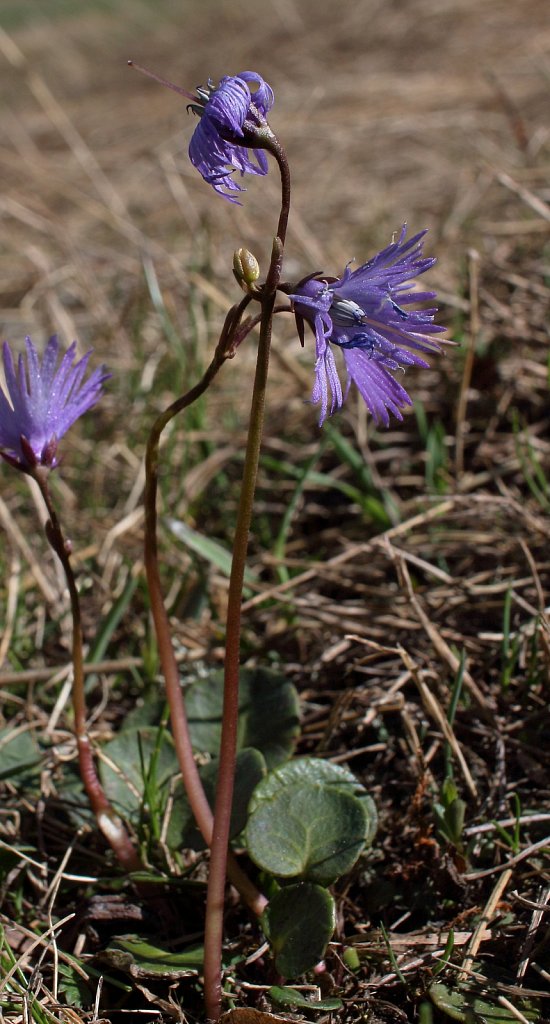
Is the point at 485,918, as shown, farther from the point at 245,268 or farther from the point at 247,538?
the point at 245,268

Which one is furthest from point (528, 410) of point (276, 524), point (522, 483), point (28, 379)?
point (28, 379)

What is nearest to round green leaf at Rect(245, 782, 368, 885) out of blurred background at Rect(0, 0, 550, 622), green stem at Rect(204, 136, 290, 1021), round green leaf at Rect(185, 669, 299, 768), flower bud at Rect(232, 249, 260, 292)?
green stem at Rect(204, 136, 290, 1021)

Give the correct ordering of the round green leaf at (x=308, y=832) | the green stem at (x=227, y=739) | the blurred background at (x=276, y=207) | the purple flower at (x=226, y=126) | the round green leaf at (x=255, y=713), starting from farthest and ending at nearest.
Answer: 1. the blurred background at (x=276, y=207)
2. the round green leaf at (x=255, y=713)
3. the round green leaf at (x=308, y=832)
4. the green stem at (x=227, y=739)
5. the purple flower at (x=226, y=126)

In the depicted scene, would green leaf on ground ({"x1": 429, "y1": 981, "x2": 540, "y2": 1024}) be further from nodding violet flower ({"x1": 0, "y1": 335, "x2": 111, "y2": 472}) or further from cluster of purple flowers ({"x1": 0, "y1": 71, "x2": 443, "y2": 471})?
nodding violet flower ({"x1": 0, "y1": 335, "x2": 111, "y2": 472})

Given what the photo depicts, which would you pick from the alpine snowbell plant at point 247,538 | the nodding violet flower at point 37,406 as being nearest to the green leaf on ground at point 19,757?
the alpine snowbell plant at point 247,538

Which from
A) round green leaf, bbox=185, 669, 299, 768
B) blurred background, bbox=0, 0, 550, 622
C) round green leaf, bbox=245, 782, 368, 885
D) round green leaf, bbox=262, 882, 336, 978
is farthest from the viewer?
blurred background, bbox=0, 0, 550, 622

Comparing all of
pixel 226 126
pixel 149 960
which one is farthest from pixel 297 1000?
pixel 226 126

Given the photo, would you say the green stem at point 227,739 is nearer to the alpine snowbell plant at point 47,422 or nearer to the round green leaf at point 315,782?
the round green leaf at point 315,782
